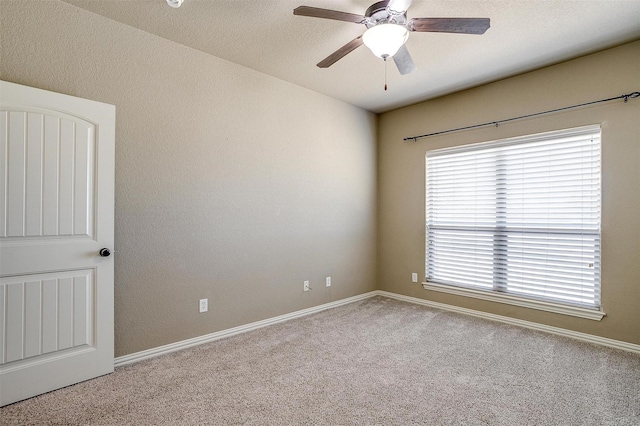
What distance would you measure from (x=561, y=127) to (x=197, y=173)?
3558mm

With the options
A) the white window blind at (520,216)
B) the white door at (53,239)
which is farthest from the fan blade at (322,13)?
the white window blind at (520,216)

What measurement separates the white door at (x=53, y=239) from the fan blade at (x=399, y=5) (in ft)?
6.82

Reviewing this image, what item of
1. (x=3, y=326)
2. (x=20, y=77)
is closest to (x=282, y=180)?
(x=20, y=77)

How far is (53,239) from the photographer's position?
219cm

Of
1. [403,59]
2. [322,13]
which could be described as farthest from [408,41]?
[322,13]

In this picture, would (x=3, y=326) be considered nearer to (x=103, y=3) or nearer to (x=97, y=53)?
(x=97, y=53)

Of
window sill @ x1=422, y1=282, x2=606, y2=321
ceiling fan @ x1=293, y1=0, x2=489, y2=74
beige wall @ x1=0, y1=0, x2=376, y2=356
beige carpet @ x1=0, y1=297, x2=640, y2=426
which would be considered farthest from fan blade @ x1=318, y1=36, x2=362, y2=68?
window sill @ x1=422, y1=282, x2=606, y2=321

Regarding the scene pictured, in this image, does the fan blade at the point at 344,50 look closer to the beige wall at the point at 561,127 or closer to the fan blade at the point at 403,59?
the fan blade at the point at 403,59

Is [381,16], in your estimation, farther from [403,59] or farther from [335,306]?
[335,306]

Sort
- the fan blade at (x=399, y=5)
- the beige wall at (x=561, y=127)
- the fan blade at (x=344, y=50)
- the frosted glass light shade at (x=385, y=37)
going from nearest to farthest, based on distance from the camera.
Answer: the fan blade at (x=399, y=5), the frosted glass light shade at (x=385, y=37), the fan blade at (x=344, y=50), the beige wall at (x=561, y=127)

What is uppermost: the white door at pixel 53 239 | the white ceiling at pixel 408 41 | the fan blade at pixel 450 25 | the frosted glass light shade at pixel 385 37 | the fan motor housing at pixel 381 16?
the white ceiling at pixel 408 41

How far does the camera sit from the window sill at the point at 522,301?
3088 mm

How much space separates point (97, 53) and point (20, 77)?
0.53 meters

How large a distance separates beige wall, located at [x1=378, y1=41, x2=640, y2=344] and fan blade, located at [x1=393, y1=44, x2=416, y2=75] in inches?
66.7
